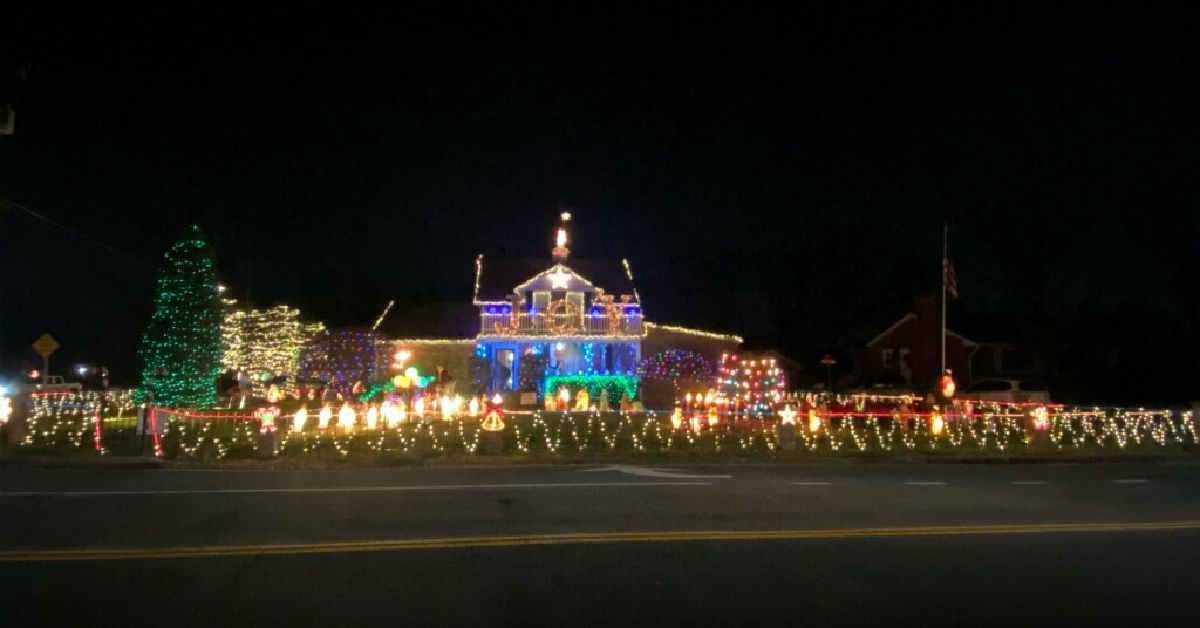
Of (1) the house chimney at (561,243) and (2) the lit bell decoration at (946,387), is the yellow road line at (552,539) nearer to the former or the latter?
(2) the lit bell decoration at (946,387)

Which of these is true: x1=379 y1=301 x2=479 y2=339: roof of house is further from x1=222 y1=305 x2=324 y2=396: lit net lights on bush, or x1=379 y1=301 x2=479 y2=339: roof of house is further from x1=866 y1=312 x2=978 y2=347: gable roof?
x1=866 y1=312 x2=978 y2=347: gable roof

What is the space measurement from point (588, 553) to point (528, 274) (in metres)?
33.0

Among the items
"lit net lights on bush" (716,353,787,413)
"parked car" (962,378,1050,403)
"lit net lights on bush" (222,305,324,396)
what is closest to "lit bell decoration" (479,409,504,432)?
"lit net lights on bush" (716,353,787,413)

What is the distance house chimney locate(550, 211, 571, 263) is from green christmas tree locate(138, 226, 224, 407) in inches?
586

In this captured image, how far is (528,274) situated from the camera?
Result: 42.0m

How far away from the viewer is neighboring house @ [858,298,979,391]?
47.1 m

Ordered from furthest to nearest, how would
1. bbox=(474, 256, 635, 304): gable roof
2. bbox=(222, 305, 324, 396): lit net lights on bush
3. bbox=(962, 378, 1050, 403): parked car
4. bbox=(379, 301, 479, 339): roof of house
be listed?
1. bbox=(474, 256, 635, 304): gable roof
2. bbox=(379, 301, 479, 339): roof of house
3. bbox=(222, 305, 324, 396): lit net lights on bush
4. bbox=(962, 378, 1050, 403): parked car

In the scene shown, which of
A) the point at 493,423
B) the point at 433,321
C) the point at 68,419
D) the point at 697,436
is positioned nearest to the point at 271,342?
the point at 433,321

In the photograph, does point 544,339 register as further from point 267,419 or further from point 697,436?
point 267,419

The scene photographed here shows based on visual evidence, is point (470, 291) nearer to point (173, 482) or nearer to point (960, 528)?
point (173, 482)

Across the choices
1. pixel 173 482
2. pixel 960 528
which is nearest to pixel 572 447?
pixel 173 482

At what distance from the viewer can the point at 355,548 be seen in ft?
31.0

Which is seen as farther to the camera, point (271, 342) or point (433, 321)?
point (433, 321)

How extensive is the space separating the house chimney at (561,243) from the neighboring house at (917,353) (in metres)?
18.4
